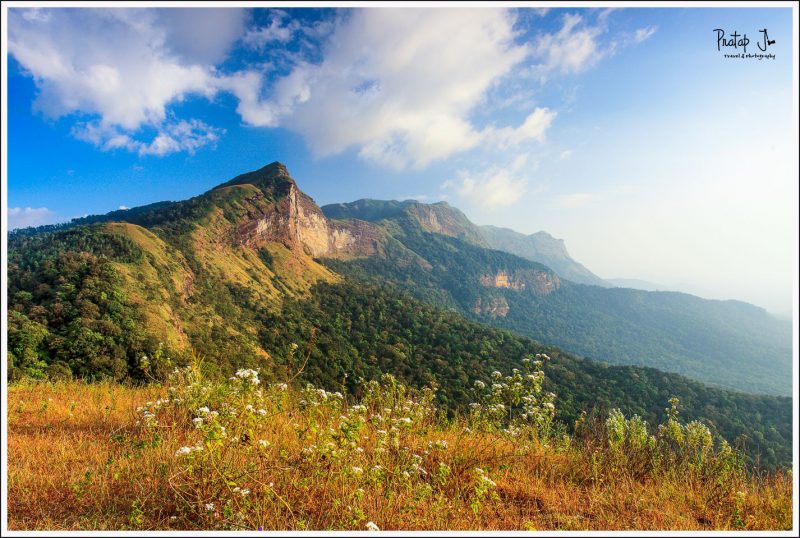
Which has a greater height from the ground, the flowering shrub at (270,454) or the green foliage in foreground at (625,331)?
the flowering shrub at (270,454)

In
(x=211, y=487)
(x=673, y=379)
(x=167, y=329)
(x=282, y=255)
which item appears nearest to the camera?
(x=211, y=487)

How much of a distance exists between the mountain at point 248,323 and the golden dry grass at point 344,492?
5.47 feet

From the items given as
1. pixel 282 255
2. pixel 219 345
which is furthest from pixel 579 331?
pixel 219 345

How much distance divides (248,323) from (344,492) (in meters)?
56.6

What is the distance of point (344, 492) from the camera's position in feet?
9.36

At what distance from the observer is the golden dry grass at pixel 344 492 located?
2.66 meters

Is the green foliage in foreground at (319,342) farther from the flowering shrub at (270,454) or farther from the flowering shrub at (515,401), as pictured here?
the flowering shrub at (515,401)

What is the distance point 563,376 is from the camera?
5225 cm

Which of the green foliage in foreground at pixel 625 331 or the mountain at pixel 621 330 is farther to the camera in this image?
the mountain at pixel 621 330

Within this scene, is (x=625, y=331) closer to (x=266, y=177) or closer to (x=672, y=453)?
(x=266, y=177)

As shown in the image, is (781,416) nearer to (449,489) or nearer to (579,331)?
(449,489)

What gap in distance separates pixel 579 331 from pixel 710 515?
186 metres

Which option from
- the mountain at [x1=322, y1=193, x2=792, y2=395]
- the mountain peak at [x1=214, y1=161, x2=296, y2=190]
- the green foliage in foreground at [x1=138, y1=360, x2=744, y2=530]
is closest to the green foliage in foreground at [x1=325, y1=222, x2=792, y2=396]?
the mountain at [x1=322, y1=193, x2=792, y2=395]

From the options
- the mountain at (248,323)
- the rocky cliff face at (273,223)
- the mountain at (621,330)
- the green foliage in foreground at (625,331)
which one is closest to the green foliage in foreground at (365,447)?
the mountain at (248,323)
